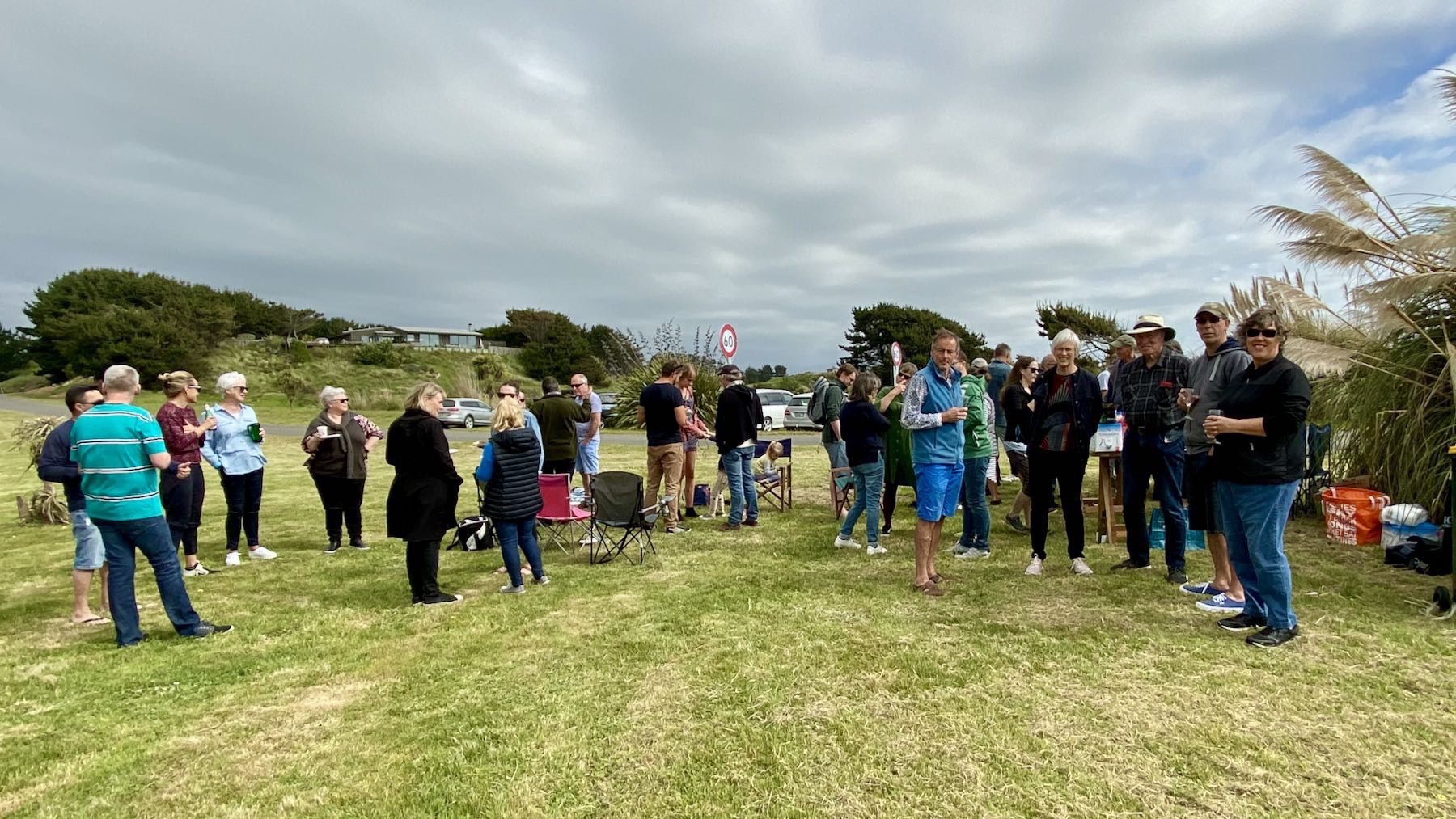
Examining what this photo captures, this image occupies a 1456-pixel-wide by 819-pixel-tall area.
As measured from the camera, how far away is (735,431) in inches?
257

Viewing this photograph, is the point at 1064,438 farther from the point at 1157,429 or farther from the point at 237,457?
the point at 237,457

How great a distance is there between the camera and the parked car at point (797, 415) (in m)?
19.9

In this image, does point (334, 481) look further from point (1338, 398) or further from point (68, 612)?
point (1338, 398)

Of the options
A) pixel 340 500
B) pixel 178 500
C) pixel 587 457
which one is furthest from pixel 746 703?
pixel 587 457

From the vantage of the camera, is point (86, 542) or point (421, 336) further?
point (421, 336)

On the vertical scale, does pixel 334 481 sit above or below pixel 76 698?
above

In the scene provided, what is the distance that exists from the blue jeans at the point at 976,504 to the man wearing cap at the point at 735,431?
2070mm

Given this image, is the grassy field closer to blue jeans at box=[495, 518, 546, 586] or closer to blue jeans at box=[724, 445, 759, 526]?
blue jeans at box=[495, 518, 546, 586]

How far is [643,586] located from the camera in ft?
15.8

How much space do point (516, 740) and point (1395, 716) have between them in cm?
340

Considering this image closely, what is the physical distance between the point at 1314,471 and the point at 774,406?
14.8 meters

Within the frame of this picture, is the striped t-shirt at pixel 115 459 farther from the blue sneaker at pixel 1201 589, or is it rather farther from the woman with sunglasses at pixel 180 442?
the blue sneaker at pixel 1201 589

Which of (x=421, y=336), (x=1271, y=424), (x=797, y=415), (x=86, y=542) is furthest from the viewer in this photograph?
(x=421, y=336)

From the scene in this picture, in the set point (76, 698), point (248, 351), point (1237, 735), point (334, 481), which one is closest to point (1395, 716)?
point (1237, 735)
